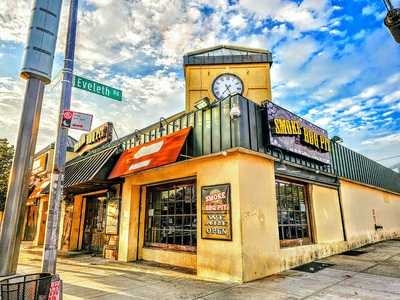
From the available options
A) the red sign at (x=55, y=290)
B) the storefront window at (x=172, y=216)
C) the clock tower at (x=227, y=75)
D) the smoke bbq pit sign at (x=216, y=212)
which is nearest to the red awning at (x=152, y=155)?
the smoke bbq pit sign at (x=216, y=212)

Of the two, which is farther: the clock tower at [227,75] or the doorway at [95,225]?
the clock tower at [227,75]

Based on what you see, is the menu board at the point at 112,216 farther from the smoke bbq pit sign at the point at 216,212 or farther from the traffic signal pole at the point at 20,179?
the traffic signal pole at the point at 20,179

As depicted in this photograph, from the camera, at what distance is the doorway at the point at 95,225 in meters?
11.3

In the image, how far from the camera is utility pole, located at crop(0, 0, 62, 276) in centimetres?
328

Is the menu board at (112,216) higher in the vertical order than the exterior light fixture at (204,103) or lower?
lower

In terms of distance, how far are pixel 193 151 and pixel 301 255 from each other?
4.62 metres

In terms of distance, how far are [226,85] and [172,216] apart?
7804 mm

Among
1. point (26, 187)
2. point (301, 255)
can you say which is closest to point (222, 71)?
point (301, 255)

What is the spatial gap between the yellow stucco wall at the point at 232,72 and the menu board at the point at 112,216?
6.05 m

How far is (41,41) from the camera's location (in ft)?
12.1

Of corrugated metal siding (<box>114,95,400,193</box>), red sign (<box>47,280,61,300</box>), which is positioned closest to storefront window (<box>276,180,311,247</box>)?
corrugated metal siding (<box>114,95,400,193</box>)

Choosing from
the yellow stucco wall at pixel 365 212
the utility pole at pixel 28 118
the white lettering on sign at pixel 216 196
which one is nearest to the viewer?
the utility pole at pixel 28 118

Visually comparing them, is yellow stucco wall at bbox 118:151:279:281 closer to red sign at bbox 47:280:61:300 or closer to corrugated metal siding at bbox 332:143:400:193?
red sign at bbox 47:280:61:300

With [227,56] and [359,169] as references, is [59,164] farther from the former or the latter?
[359,169]
